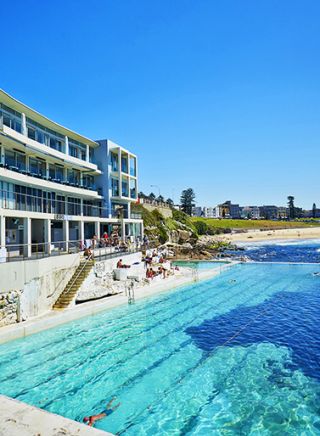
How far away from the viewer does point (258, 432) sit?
28.6 ft

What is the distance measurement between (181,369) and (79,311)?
341 inches

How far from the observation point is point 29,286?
1800 centimetres

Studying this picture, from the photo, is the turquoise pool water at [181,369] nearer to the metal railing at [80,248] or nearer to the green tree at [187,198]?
the metal railing at [80,248]

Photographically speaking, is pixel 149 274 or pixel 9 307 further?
pixel 149 274

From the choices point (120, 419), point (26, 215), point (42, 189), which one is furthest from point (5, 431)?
point (42, 189)

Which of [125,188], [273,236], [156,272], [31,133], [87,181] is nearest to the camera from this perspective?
[31,133]

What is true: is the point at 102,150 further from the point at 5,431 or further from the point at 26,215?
the point at 5,431

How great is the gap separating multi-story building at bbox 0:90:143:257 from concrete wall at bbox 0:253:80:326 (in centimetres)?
160

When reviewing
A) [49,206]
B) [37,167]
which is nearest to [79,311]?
[49,206]

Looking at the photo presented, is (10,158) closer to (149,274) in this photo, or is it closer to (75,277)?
(75,277)

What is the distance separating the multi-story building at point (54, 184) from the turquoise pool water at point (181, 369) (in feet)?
24.7

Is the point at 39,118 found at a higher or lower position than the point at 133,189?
higher

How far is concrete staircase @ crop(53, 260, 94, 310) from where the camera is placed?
66.9 feet

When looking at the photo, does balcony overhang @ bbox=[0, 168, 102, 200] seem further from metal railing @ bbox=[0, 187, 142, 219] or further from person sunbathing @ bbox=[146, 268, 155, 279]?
person sunbathing @ bbox=[146, 268, 155, 279]
